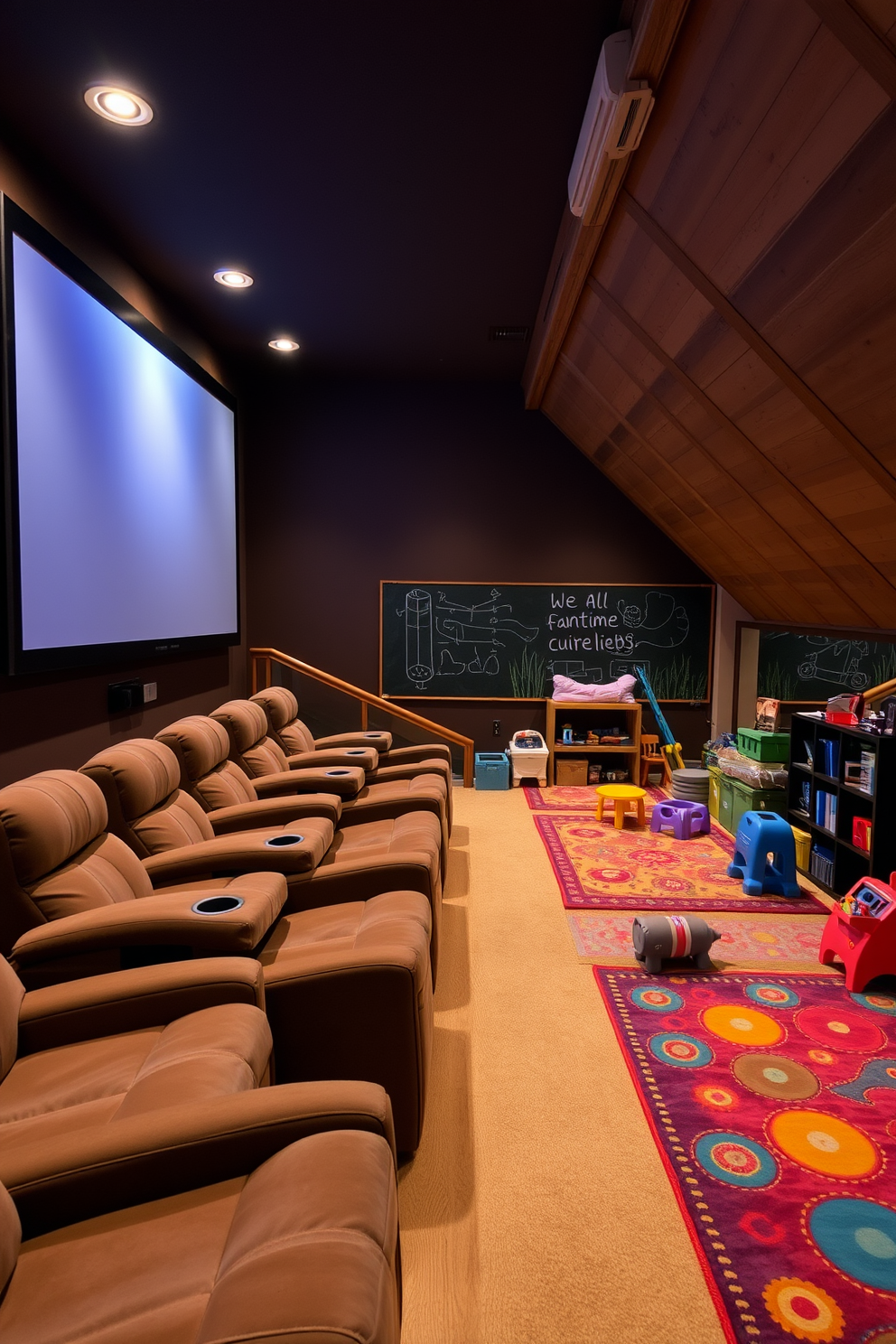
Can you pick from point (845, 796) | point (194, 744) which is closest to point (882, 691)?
point (845, 796)

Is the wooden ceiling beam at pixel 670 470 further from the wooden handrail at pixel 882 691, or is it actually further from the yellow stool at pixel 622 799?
the yellow stool at pixel 622 799

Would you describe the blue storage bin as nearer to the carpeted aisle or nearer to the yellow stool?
the yellow stool

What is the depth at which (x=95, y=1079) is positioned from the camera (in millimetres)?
1550

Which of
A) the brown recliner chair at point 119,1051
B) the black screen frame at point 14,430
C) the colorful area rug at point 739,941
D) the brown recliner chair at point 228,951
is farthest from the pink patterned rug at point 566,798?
the brown recliner chair at point 119,1051

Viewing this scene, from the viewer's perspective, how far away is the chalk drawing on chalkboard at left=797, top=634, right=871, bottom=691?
6.20 meters

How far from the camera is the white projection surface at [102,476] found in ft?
9.57

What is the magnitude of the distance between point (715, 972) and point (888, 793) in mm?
1193

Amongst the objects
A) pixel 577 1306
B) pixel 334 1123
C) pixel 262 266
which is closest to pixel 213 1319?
pixel 334 1123

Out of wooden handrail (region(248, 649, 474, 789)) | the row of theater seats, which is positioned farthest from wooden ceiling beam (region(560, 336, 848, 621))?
wooden handrail (region(248, 649, 474, 789))

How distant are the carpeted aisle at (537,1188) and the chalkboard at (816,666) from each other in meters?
4.17

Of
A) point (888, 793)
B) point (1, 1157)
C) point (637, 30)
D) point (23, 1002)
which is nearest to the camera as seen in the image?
point (1, 1157)

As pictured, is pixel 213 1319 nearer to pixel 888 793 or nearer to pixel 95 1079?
pixel 95 1079

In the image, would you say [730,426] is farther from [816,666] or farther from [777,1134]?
[816,666]

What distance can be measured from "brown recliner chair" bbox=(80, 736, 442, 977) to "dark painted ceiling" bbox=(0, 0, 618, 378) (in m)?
2.34
